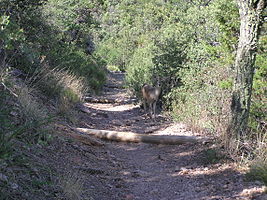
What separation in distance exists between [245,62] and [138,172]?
2869 millimetres

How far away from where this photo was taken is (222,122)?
7734 millimetres

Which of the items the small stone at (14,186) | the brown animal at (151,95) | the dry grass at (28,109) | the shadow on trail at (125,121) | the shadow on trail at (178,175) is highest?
the dry grass at (28,109)

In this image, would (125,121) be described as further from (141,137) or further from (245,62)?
(245,62)

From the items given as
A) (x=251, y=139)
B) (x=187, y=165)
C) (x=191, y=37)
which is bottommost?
(x=187, y=165)

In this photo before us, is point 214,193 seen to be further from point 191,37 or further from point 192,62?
point 191,37

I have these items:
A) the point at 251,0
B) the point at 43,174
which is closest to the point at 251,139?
the point at 251,0

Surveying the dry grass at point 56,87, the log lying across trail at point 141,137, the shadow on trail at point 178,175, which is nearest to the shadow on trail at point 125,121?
the dry grass at point 56,87

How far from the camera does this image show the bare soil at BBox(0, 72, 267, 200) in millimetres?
4801

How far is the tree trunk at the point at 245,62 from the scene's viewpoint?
256 inches

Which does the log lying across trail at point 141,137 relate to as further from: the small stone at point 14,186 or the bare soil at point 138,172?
the small stone at point 14,186

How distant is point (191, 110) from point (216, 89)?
0.93m

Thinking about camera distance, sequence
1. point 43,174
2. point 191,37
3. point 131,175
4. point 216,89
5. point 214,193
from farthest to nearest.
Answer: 1. point 191,37
2. point 216,89
3. point 131,175
4. point 214,193
5. point 43,174

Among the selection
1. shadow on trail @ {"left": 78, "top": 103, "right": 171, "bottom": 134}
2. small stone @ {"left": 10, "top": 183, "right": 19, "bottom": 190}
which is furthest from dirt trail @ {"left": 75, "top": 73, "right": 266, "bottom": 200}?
shadow on trail @ {"left": 78, "top": 103, "right": 171, "bottom": 134}

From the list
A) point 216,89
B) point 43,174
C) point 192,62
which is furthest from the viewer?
point 192,62
